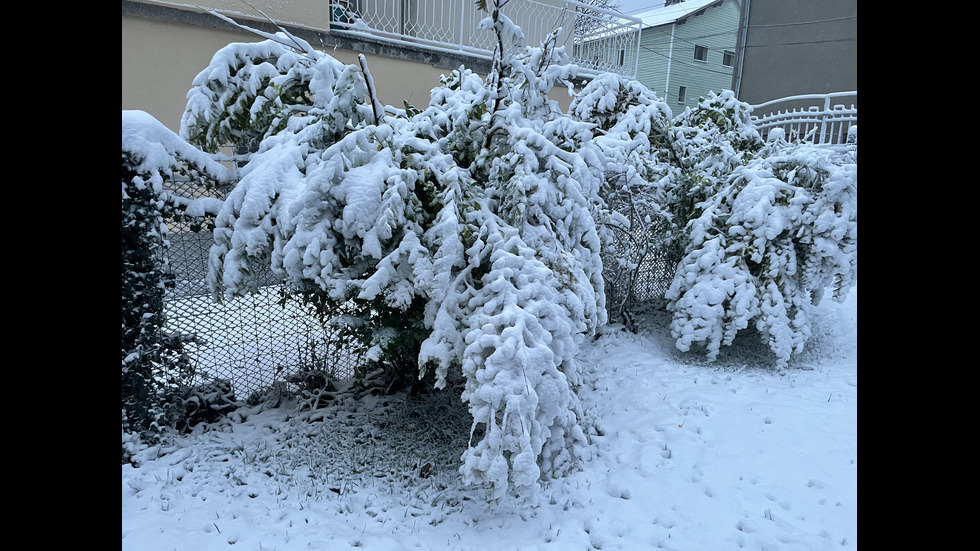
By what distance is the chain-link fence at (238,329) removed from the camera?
3066 mm

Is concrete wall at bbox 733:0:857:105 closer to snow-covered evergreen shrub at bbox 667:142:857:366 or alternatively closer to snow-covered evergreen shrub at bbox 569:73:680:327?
snow-covered evergreen shrub at bbox 569:73:680:327

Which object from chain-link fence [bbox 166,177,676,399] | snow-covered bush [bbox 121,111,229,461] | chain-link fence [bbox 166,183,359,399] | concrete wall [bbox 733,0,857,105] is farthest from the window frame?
snow-covered bush [bbox 121,111,229,461]

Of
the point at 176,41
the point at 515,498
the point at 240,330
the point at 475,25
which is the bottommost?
the point at 515,498

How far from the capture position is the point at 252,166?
2742 mm

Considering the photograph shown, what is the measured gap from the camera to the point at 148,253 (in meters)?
2.80

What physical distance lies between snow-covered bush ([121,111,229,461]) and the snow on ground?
1.03 feet

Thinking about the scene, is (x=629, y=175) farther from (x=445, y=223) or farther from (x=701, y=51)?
(x=701, y=51)

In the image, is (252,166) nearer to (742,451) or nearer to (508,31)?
(508,31)

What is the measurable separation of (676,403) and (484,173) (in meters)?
2.05

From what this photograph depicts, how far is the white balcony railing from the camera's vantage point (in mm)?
7105

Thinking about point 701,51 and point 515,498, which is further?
point 701,51

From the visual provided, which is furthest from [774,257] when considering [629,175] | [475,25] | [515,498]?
[475,25]

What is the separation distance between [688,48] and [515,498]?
20530 mm
